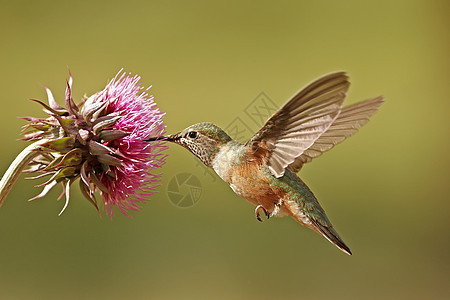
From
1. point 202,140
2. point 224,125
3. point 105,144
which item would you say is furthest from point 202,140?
point 224,125

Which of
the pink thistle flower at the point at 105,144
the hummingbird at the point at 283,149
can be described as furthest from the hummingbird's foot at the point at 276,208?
the pink thistle flower at the point at 105,144

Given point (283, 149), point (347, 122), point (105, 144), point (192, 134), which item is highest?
point (347, 122)

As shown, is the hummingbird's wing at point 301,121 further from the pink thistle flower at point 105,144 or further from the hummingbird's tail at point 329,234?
the pink thistle flower at point 105,144

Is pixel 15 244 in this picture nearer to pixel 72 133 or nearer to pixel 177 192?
pixel 177 192

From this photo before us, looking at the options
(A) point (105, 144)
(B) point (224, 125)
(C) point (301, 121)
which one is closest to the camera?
(C) point (301, 121)

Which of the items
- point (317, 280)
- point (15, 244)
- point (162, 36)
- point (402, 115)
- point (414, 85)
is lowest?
point (15, 244)

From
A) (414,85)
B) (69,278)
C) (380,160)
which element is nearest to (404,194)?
(380,160)

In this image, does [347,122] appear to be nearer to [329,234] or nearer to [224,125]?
[329,234]
